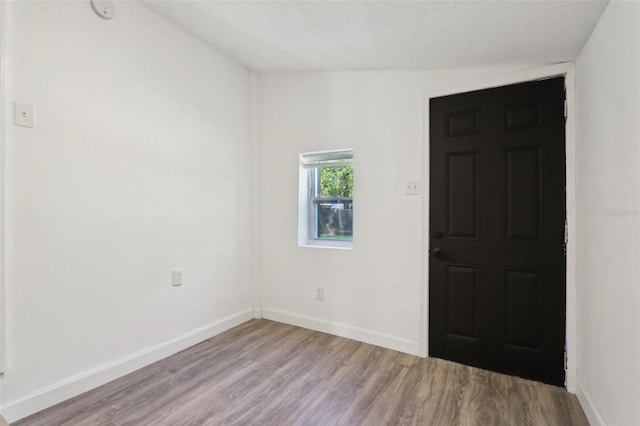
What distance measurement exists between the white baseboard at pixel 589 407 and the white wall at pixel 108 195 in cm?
270

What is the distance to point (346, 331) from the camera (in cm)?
274

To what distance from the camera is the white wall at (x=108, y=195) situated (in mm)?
1651

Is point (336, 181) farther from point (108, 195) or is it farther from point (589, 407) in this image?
point (589, 407)

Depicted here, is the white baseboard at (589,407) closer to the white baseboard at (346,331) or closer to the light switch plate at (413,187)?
the white baseboard at (346,331)

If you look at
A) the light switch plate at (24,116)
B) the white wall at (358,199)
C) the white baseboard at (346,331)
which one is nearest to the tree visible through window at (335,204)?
the white wall at (358,199)

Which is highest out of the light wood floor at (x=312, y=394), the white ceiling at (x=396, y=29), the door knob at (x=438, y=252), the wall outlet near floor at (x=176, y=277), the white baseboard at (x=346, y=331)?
the white ceiling at (x=396, y=29)

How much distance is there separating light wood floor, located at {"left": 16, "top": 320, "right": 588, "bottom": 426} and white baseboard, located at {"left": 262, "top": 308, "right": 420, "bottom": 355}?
86 mm

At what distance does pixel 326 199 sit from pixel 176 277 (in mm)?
1570

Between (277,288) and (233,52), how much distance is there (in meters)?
2.35

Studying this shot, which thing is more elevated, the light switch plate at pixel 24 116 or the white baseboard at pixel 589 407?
the light switch plate at pixel 24 116

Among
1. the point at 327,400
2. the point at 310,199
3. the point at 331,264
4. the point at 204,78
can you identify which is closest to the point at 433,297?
the point at 331,264

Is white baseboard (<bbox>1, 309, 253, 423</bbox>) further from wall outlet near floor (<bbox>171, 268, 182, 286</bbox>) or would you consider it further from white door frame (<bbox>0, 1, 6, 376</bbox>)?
wall outlet near floor (<bbox>171, 268, 182, 286</bbox>)

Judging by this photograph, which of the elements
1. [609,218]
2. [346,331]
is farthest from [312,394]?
[609,218]

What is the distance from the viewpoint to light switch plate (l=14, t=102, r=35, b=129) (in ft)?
5.29
